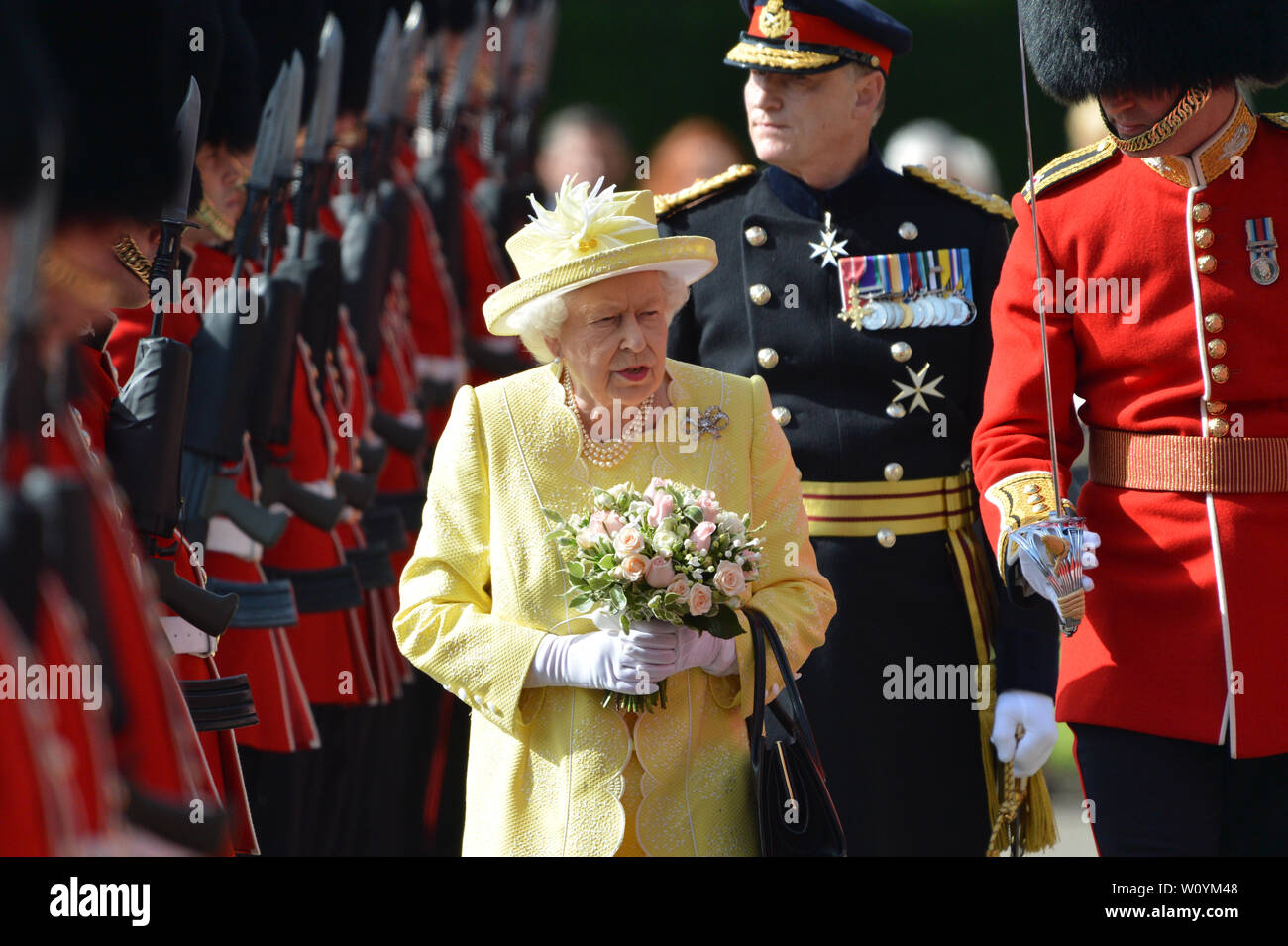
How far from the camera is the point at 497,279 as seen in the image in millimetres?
7988

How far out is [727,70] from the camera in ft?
27.0

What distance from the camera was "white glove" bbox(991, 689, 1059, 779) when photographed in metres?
4.14

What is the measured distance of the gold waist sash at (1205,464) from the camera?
358 centimetres

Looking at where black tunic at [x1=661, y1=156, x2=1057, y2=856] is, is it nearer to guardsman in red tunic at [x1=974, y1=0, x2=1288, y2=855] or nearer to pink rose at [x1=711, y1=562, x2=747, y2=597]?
guardsman in red tunic at [x1=974, y1=0, x2=1288, y2=855]

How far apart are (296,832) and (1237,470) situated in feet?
9.02

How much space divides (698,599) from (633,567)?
4.6 inches

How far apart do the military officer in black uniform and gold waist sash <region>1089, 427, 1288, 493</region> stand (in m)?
0.65

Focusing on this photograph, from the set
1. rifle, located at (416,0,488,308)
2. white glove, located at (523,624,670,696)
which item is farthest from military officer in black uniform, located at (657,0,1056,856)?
rifle, located at (416,0,488,308)

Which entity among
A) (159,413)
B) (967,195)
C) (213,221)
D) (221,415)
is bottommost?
(159,413)

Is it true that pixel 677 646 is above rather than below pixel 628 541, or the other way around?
below

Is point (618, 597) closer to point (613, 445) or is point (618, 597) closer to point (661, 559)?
point (661, 559)

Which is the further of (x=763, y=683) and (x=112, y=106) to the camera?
(x=763, y=683)

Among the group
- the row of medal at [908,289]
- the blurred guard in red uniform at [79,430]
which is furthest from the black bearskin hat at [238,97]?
the blurred guard in red uniform at [79,430]

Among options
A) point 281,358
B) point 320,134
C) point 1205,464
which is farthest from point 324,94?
point 1205,464
